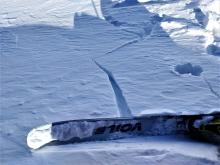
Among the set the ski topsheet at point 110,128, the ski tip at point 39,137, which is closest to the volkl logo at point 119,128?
the ski topsheet at point 110,128

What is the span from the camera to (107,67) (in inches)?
136

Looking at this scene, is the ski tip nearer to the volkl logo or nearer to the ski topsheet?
the ski topsheet

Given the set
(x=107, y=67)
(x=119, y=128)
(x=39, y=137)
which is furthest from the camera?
(x=107, y=67)

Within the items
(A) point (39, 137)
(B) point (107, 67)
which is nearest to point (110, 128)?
(A) point (39, 137)

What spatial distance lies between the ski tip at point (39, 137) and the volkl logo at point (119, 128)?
0.29 metres

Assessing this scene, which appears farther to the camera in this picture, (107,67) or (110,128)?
(107,67)

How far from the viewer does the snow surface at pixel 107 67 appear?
2348 millimetres

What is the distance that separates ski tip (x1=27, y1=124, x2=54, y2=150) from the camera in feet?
7.73

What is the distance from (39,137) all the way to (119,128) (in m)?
0.51

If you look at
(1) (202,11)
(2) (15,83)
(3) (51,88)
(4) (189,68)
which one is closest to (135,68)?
(4) (189,68)

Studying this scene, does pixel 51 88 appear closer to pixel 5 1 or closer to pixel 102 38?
pixel 102 38

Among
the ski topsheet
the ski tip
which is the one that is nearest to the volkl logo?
the ski topsheet

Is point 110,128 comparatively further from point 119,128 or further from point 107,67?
point 107,67

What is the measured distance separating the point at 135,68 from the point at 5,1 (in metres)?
2.79
